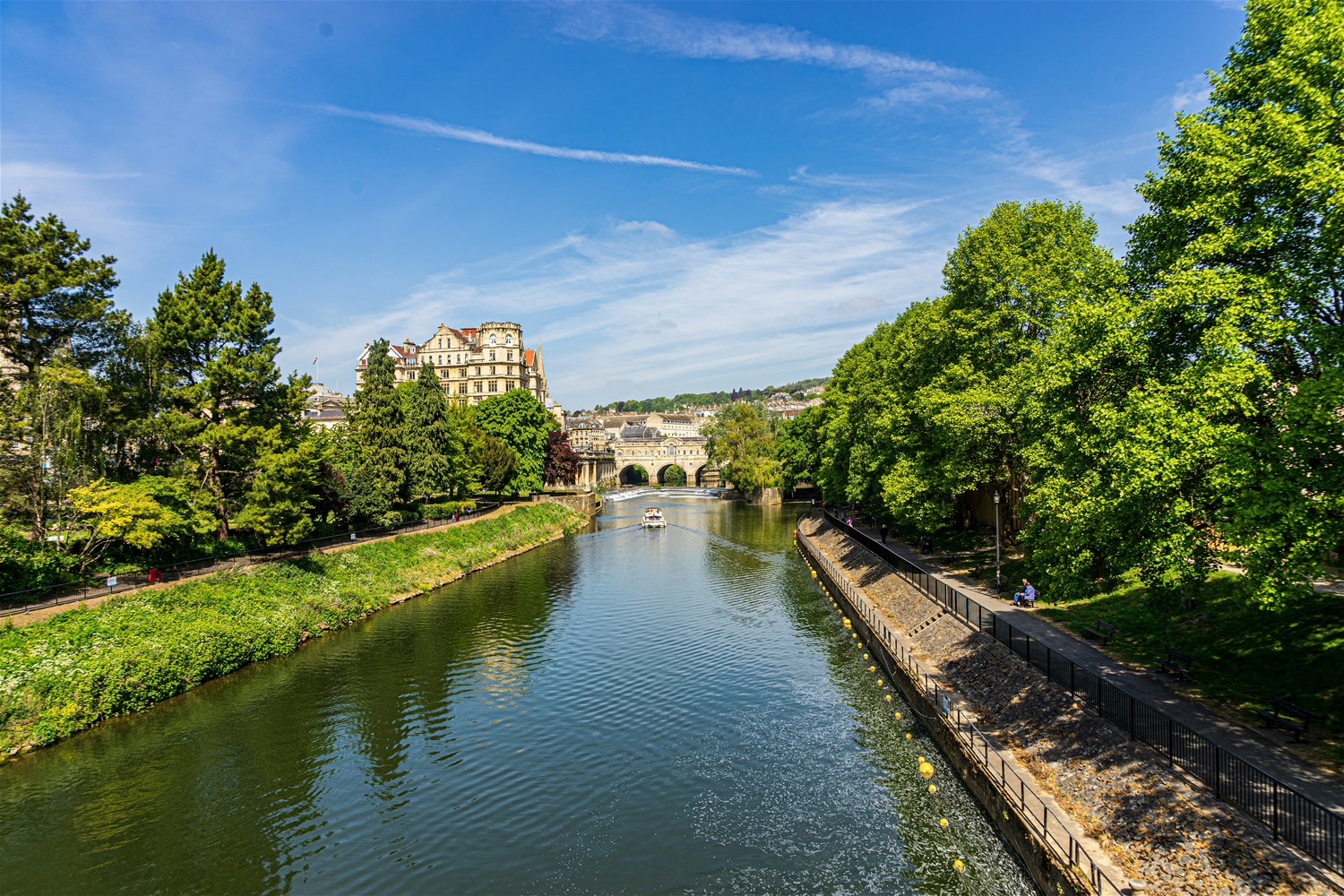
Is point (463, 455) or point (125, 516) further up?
point (463, 455)

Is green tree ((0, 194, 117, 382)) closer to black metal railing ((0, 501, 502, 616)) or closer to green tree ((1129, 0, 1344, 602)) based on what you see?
black metal railing ((0, 501, 502, 616))

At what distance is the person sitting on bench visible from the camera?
30.5 metres

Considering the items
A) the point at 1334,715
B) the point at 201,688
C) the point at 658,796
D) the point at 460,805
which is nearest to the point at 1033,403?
the point at 1334,715

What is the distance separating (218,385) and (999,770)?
41.4 meters

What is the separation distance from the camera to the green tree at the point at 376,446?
5519 cm

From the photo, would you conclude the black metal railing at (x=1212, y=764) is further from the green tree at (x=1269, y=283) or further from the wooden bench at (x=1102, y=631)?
the green tree at (x=1269, y=283)

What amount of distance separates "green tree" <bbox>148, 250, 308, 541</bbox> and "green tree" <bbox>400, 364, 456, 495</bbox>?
65.5ft

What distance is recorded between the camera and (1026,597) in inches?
1203

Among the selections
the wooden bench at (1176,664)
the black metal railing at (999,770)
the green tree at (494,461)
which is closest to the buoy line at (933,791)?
→ the black metal railing at (999,770)

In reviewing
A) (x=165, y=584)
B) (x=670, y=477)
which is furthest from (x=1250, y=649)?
(x=670, y=477)

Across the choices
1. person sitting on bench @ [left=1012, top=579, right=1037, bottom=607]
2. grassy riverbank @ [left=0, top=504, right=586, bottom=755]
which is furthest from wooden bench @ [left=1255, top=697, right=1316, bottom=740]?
grassy riverbank @ [left=0, top=504, right=586, bottom=755]

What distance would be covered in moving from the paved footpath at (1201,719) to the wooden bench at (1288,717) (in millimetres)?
447

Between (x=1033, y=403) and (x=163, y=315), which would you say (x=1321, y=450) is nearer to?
(x=1033, y=403)

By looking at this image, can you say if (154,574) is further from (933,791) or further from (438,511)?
(438,511)
